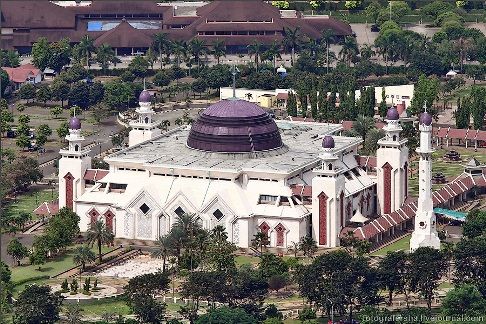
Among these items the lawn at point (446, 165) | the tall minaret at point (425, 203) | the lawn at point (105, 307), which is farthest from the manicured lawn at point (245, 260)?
the lawn at point (446, 165)

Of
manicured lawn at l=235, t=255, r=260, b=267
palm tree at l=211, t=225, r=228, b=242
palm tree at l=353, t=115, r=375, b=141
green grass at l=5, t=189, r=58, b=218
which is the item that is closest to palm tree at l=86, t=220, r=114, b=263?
palm tree at l=211, t=225, r=228, b=242

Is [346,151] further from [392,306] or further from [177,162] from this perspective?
[392,306]

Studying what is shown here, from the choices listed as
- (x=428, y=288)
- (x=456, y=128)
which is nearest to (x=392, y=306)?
(x=428, y=288)

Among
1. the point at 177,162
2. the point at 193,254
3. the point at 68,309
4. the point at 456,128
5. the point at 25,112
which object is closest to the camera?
the point at 68,309

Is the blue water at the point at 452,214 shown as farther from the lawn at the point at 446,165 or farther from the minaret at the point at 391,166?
the lawn at the point at 446,165

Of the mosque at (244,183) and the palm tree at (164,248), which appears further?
the mosque at (244,183)

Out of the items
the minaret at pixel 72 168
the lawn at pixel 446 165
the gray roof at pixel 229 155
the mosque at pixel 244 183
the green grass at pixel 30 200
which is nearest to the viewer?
the mosque at pixel 244 183
